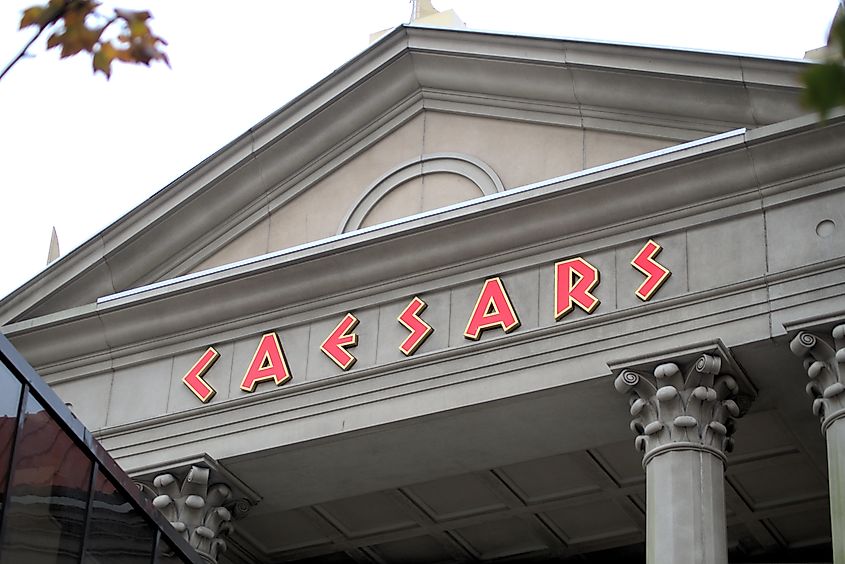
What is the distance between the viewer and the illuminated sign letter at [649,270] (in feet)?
72.1

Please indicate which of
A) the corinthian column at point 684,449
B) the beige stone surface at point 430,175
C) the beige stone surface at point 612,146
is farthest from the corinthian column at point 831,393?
the beige stone surface at point 430,175

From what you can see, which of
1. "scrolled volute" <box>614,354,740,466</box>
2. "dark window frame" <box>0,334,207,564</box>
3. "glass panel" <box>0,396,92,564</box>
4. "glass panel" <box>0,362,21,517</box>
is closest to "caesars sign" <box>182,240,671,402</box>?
"scrolled volute" <box>614,354,740,466</box>

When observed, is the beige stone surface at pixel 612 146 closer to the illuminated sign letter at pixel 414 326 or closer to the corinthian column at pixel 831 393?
the illuminated sign letter at pixel 414 326

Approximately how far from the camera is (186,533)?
79.9 ft

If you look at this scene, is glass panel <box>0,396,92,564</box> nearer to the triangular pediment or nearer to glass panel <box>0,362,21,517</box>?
glass panel <box>0,362,21,517</box>

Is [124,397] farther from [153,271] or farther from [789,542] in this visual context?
[789,542]

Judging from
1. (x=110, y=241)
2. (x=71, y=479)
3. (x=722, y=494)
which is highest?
(x=110, y=241)

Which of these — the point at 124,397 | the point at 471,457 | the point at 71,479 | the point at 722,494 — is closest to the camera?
the point at 71,479

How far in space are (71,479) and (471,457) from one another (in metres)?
8.83

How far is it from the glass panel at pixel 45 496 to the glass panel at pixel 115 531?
25cm

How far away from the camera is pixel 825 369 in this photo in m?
20.5

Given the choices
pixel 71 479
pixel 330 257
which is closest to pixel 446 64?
pixel 330 257

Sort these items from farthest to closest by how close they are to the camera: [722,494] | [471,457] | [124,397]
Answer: [124,397] < [471,457] < [722,494]

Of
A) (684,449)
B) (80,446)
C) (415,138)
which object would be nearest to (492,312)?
(684,449)
